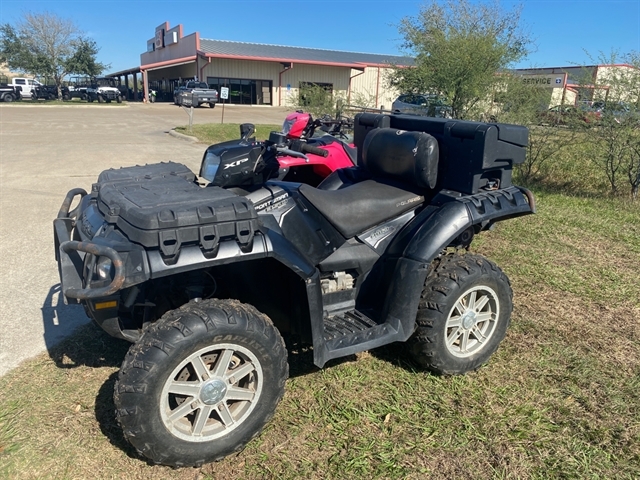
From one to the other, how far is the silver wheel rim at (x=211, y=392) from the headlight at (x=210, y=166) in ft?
4.97

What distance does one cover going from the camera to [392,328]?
9.86ft

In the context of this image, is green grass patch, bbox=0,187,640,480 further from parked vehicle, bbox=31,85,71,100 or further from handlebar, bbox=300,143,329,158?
parked vehicle, bbox=31,85,71,100

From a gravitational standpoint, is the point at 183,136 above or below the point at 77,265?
below

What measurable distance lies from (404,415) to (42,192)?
7.44 meters

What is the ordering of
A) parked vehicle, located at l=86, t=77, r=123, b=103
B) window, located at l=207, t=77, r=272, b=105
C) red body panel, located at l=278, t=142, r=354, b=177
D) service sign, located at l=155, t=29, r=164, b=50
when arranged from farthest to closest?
service sign, located at l=155, t=29, r=164, b=50 < window, located at l=207, t=77, r=272, b=105 < parked vehicle, located at l=86, t=77, r=123, b=103 < red body panel, located at l=278, t=142, r=354, b=177

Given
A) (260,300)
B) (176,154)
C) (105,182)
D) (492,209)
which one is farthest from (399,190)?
(176,154)

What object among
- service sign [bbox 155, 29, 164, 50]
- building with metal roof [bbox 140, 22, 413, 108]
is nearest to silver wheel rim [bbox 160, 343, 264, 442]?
building with metal roof [bbox 140, 22, 413, 108]

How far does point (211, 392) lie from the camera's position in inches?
97.1

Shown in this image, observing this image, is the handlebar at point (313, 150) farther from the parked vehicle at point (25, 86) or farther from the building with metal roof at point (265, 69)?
the parked vehicle at point (25, 86)

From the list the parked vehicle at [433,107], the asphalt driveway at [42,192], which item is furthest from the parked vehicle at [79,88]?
the parked vehicle at [433,107]

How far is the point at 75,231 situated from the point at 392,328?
197 centimetres

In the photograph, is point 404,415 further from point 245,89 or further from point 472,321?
point 245,89

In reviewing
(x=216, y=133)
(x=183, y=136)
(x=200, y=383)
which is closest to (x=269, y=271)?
(x=200, y=383)

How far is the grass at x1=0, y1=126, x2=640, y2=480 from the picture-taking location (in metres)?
2.57
